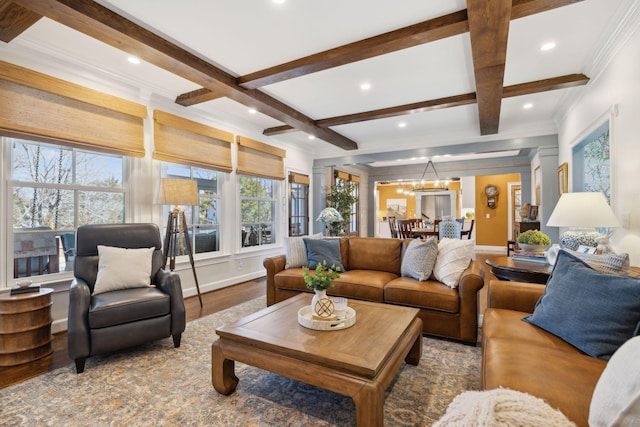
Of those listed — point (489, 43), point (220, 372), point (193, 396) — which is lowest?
point (193, 396)

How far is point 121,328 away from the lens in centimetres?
234

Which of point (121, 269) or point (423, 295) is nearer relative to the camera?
point (121, 269)

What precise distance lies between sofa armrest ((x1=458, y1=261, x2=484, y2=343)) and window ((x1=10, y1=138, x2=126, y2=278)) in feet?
12.4

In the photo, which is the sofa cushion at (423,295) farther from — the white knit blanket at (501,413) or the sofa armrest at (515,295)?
the white knit blanket at (501,413)

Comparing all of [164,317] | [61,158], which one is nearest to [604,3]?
[164,317]

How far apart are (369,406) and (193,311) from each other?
276 centimetres

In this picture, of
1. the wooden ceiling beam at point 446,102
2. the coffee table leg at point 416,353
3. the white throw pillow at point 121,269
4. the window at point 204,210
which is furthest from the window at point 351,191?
the coffee table leg at point 416,353

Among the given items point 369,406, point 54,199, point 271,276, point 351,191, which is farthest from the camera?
point 351,191

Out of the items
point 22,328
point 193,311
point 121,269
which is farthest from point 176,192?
point 22,328

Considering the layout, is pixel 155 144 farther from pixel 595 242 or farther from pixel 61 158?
pixel 595 242

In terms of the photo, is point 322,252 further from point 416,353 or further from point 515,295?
point 515,295

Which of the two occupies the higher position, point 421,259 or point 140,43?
point 140,43

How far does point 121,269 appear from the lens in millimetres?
2662

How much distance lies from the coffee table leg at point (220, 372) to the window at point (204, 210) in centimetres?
278
